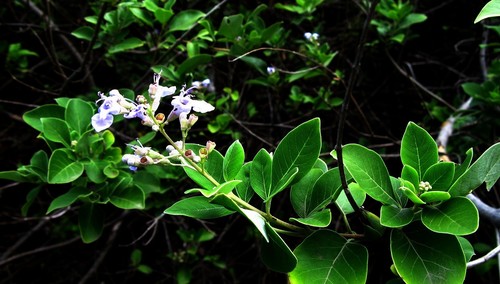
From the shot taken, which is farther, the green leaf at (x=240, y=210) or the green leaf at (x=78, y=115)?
the green leaf at (x=78, y=115)

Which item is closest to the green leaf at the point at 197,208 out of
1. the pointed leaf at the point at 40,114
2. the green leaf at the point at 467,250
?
the green leaf at the point at 467,250

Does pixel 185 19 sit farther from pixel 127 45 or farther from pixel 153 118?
pixel 153 118

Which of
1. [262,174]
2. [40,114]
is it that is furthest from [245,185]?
[40,114]

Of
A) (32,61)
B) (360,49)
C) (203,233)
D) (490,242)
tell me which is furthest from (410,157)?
(32,61)

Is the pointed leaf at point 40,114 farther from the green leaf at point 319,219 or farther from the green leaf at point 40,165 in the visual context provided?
the green leaf at point 319,219

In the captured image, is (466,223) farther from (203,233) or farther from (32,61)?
(32,61)

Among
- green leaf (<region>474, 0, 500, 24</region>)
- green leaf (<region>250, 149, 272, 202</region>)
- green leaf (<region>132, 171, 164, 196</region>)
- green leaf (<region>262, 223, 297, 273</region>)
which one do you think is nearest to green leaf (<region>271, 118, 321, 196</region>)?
green leaf (<region>250, 149, 272, 202</region>)

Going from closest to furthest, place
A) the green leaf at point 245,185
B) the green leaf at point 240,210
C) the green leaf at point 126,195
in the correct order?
the green leaf at point 240,210 < the green leaf at point 245,185 < the green leaf at point 126,195
